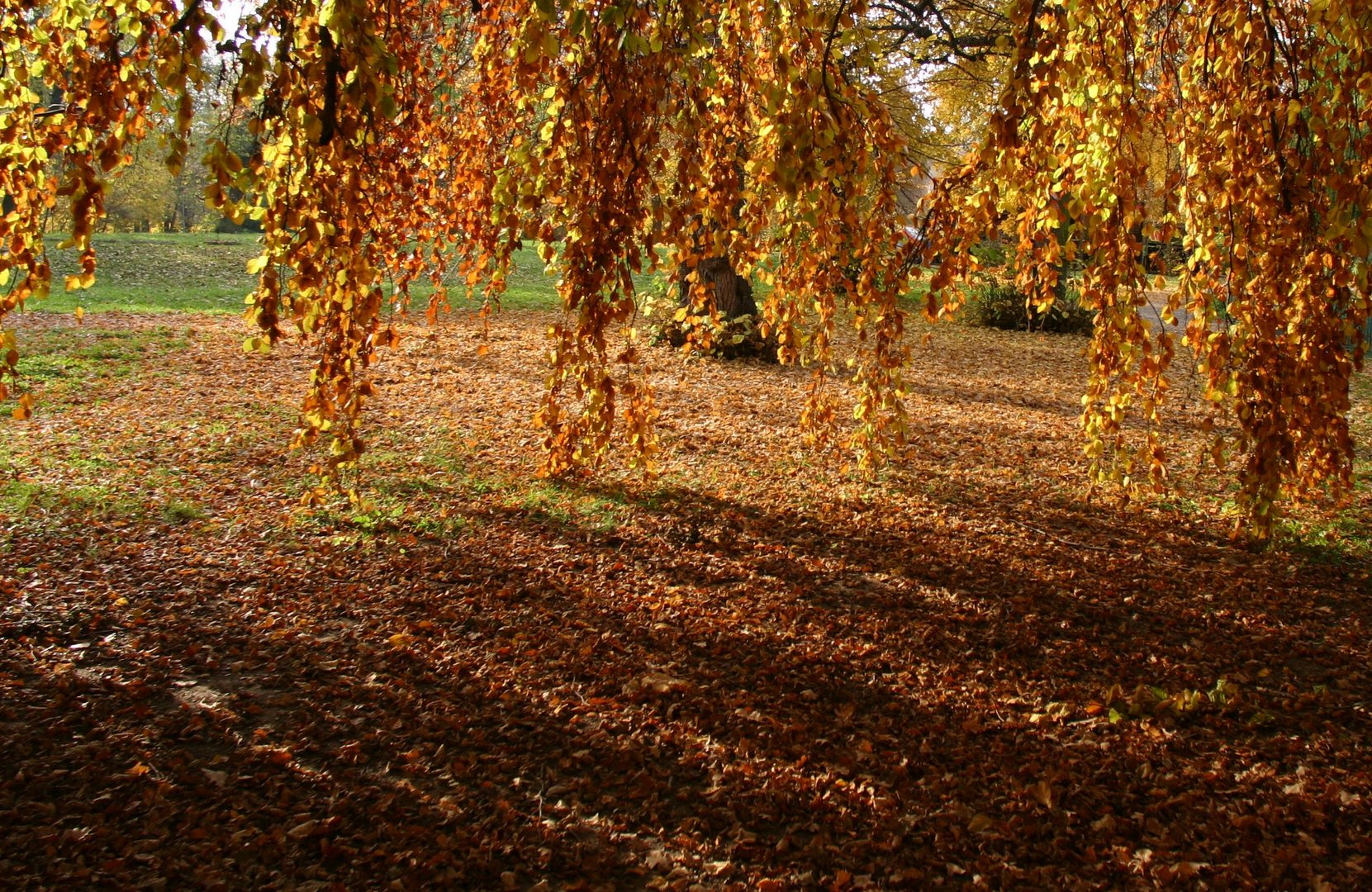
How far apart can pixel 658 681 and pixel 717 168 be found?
5.74ft

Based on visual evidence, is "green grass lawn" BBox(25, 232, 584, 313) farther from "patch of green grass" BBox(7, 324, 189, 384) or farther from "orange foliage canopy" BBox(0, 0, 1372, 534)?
"orange foliage canopy" BBox(0, 0, 1372, 534)

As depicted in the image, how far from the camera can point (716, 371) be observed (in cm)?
764

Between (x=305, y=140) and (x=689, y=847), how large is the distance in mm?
1829

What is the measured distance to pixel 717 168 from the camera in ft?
10.7

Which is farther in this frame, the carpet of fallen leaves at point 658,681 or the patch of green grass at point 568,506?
the patch of green grass at point 568,506

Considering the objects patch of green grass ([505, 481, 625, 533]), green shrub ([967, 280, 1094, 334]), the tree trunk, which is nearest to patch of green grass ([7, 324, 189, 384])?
patch of green grass ([505, 481, 625, 533])

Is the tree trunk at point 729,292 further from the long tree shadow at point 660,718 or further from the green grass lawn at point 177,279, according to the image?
the long tree shadow at point 660,718

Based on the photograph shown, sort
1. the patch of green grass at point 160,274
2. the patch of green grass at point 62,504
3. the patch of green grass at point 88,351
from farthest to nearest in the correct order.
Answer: the patch of green grass at point 160,274, the patch of green grass at point 88,351, the patch of green grass at point 62,504

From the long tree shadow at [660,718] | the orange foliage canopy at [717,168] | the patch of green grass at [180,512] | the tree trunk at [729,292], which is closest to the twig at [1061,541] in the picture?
the long tree shadow at [660,718]

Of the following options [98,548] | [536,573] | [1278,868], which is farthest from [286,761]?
[1278,868]

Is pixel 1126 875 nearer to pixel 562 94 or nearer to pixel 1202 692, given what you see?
pixel 1202 692

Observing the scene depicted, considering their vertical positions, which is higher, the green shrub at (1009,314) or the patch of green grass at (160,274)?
the green shrub at (1009,314)

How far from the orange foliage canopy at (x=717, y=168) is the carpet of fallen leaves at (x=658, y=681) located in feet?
1.75

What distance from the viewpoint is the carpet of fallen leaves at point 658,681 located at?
2.11m
